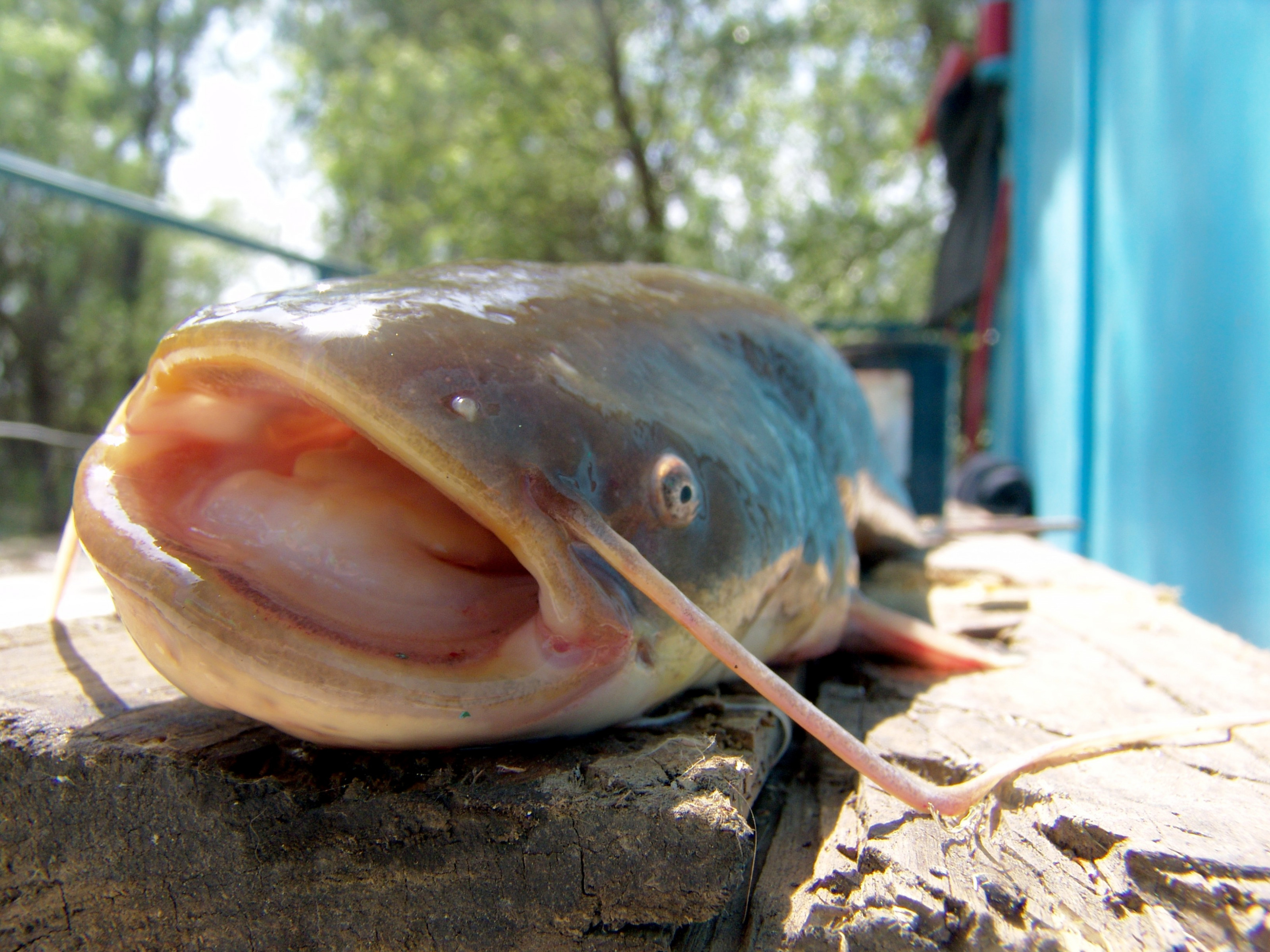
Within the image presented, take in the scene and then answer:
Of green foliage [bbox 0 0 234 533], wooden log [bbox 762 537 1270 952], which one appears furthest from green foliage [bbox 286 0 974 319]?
wooden log [bbox 762 537 1270 952]

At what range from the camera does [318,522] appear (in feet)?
2.60

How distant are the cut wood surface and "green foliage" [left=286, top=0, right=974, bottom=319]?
31.9ft

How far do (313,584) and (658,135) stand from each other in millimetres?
10626

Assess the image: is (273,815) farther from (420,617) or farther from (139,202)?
(139,202)

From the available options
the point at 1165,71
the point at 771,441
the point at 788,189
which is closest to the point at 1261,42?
the point at 1165,71

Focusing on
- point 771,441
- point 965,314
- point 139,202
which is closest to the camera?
point 771,441

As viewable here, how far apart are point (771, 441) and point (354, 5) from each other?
14639 millimetres

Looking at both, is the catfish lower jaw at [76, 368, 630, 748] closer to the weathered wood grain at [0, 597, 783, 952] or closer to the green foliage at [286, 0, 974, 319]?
the weathered wood grain at [0, 597, 783, 952]

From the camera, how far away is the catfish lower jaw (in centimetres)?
71

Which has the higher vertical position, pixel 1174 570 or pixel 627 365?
pixel 627 365

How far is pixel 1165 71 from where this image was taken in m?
2.77

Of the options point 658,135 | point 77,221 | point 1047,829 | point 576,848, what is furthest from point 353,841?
point 77,221

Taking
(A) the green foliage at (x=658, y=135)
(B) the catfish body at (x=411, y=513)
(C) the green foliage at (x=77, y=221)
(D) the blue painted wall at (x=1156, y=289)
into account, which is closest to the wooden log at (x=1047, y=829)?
(B) the catfish body at (x=411, y=513)

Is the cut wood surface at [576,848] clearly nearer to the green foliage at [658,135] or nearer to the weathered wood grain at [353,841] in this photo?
the weathered wood grain at [353,841]
